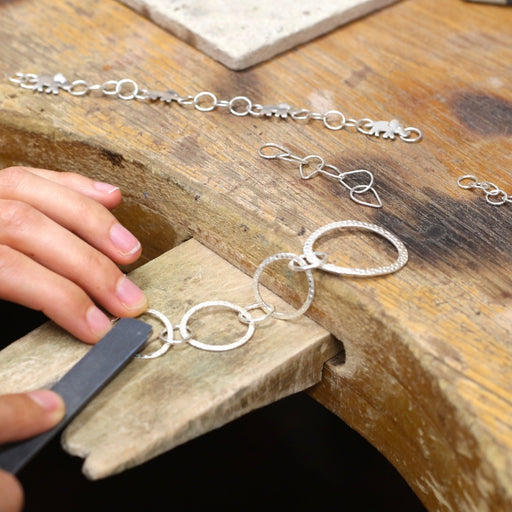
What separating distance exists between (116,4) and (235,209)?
608 millimetres

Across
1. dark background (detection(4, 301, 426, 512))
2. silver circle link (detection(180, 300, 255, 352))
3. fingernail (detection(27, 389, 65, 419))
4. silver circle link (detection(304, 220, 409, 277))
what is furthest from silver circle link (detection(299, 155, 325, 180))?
dark background (detection(4, 301, 426, 512))

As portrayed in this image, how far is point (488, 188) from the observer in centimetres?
89

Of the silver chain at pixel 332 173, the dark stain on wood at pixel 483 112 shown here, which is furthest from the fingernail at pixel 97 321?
the dark stain on wood at pixel 483 112

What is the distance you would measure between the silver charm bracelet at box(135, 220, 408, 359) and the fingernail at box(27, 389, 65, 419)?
0.11 meters

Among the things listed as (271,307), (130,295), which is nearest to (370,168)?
(271,307)

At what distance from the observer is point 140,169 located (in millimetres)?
929

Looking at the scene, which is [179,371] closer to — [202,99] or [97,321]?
[97,321]

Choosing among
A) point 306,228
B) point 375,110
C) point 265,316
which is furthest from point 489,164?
point 265,316

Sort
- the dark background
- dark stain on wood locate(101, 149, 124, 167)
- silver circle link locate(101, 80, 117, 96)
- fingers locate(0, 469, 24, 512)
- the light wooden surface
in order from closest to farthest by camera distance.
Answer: fingers locate(0, 469, 24, 512)
the light wooden surface
dark stain on wood locate(101, 149, 124, 167)
silver circle link locate(101, 80, 117, 96)
the dark background

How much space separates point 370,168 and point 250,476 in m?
0.60

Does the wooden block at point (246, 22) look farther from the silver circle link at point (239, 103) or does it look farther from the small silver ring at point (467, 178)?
the small silver ring at point (467, 178)

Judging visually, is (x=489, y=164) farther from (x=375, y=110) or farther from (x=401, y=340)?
(x=401, y=340)

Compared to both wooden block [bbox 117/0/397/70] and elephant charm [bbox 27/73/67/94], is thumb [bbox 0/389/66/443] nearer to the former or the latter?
elephant charm [bbox 27/73/67/94]

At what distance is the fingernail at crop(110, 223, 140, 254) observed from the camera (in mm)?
828
